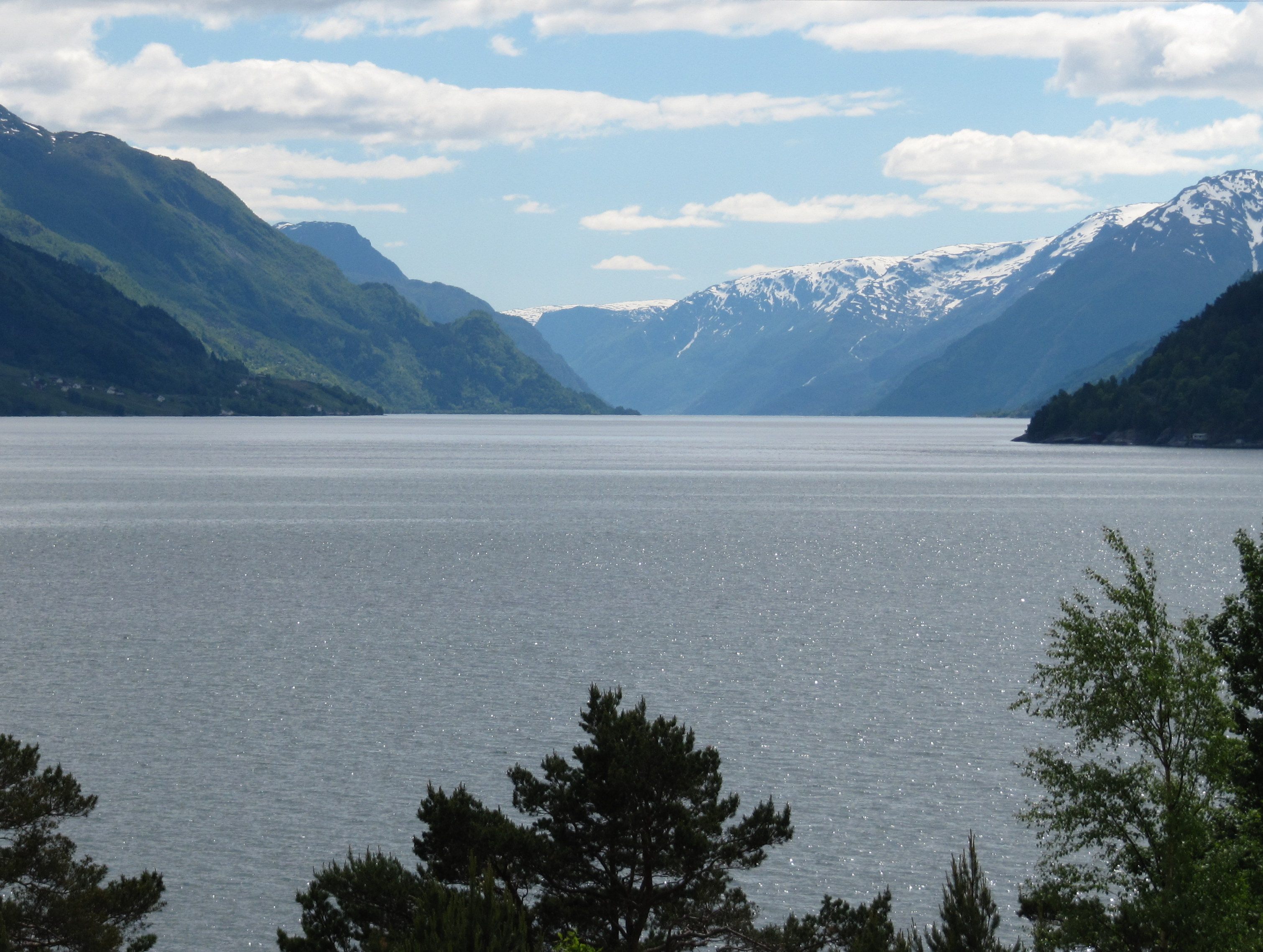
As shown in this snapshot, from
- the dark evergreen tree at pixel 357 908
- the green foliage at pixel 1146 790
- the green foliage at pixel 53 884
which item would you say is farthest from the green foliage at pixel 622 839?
the green foliage at pixel 1146 790

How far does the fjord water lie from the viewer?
1515 inches

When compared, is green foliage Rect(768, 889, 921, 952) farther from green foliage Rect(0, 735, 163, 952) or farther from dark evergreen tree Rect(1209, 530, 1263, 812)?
green foliage Rect(0, 735, 163, 952)

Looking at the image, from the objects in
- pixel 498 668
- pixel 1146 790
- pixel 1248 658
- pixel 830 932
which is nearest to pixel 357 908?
pixel 830 932

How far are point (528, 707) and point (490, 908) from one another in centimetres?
3767

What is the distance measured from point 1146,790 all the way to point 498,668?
128 ft

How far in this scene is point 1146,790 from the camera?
28344 millimetres

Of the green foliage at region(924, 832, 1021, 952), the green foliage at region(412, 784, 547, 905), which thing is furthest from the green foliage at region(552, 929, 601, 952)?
the green foliage at region(924, 832, 1021, 952)

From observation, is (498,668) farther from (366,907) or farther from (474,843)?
(366,907)

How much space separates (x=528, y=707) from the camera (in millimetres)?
54531

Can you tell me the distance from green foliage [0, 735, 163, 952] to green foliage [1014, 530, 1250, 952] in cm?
1892

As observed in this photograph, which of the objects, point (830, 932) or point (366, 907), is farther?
point (830, 932)

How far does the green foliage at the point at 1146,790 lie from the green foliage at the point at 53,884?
18.9m

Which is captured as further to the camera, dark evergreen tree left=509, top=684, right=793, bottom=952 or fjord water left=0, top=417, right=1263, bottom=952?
fjord water left=0, top=417, right=1263, bottom=952

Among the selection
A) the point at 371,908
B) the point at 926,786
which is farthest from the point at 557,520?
the point at 371,908
